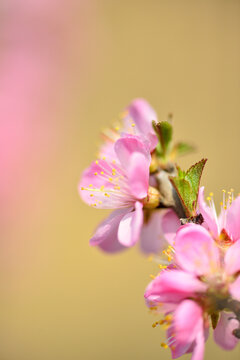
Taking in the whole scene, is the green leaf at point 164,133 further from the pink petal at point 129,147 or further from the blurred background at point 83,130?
the blurred background at point 83,130

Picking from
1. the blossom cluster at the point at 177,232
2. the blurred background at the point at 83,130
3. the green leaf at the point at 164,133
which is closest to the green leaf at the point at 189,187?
the blossom cluster at the point at 177,232

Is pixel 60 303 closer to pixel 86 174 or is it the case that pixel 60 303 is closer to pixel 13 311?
pixel 13 311

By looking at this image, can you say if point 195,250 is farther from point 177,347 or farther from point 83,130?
point 83,130

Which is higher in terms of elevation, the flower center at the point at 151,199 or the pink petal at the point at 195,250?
the flower center at the point at 151,199

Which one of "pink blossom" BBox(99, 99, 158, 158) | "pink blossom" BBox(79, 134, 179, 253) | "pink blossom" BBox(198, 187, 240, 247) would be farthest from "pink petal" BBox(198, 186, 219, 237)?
"pink blossom" BBox(99, 99, 158, 158)

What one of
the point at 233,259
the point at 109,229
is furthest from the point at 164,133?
the point at 233,259

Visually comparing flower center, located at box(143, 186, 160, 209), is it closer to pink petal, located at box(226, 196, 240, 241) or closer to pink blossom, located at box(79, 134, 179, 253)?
pink blossom, located at box(79, 134, 179, 253)
